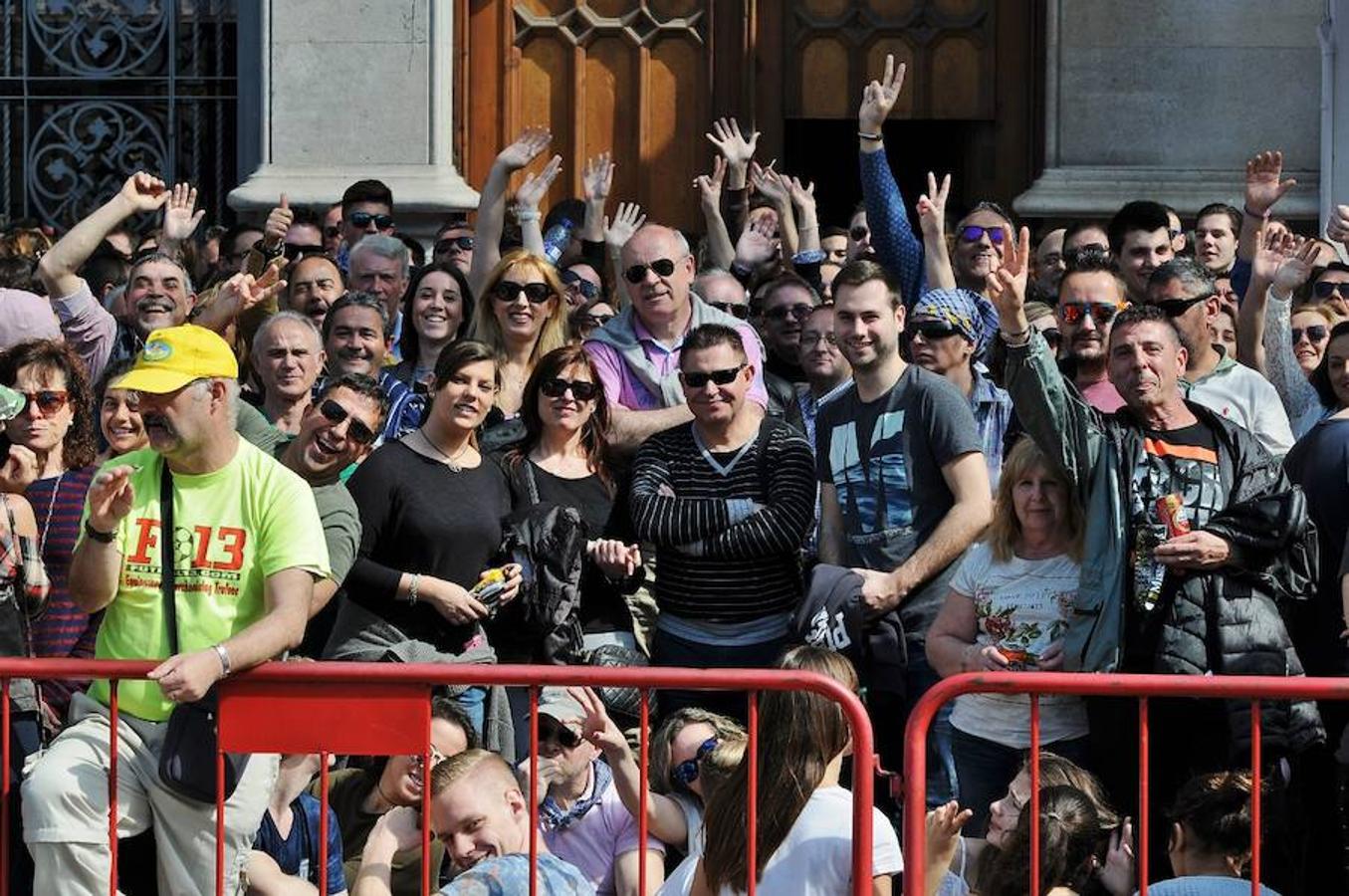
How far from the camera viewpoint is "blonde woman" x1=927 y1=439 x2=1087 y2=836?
7555 millimetres

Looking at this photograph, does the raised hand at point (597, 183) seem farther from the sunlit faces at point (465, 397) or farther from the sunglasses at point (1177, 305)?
the sunglasses at point (1177, 305)

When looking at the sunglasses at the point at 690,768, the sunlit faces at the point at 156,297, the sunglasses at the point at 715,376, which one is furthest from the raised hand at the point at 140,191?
the sunglasses at the point at 690,768

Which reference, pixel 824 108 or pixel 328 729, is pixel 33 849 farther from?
pixel 824 108

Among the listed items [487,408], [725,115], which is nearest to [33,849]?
[487,408]

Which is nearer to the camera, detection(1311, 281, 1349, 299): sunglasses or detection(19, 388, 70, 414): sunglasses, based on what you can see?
detection(19, 388, 70, 414): sunglasses

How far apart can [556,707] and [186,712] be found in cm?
154

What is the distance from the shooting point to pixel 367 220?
38.5ft

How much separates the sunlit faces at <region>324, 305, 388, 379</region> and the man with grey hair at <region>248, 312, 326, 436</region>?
A: 413mm

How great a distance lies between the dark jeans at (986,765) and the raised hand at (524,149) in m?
4.07

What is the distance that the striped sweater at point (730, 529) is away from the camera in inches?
325

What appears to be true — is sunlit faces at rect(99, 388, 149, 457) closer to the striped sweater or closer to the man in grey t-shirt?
the striped sweater

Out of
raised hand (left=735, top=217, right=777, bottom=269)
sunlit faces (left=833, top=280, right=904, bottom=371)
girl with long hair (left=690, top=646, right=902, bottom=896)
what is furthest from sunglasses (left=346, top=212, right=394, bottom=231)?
girl with long hair (left=690, top=646, right=902, bottom=896)

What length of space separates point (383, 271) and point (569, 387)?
219 centimetres

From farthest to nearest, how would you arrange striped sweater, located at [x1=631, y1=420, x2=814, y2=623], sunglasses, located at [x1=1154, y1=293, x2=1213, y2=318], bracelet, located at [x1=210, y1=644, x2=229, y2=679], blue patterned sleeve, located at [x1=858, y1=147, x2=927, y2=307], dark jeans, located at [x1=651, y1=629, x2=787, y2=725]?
A: blue patterned sleeve, located at [x1=858, y1=147, x2=927, y2=307]
sunglasses, located at [x1=1154, y1=293, x2=1213, y2=318]
striped sweater, located at [x1=631, y1=420, x2=814, y2=623]
dark jeans, located at [x1=651, y1=629, x2=787, y2=725]
bracelet, located at [x1=210, y1=644, x2=229, y2=679]
